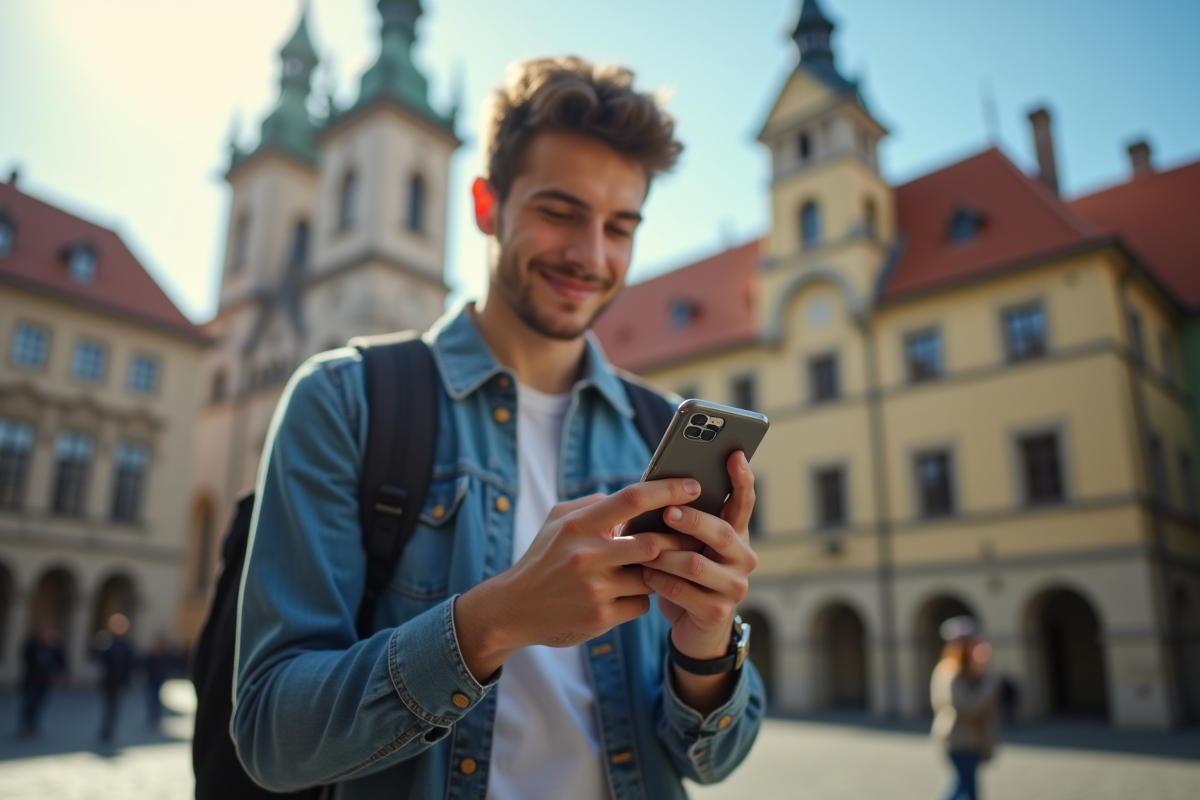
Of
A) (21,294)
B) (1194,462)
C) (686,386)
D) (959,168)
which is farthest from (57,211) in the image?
(1194,462)

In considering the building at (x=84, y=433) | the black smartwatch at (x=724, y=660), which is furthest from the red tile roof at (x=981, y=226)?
the building at (x=84, y=433)

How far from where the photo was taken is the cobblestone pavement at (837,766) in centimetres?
1048

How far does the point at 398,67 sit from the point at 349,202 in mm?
6020

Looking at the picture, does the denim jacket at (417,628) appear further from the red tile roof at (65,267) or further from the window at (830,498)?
the red tile roof at (65,267)

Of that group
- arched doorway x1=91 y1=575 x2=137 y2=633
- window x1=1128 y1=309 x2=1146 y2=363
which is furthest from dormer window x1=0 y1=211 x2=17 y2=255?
window x1=1128 y1=309 x2=1146 y2=363

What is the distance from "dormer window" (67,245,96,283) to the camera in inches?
1166

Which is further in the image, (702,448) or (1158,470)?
(1158,470)

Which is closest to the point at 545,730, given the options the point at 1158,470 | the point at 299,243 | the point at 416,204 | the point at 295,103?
the point at 1158,470

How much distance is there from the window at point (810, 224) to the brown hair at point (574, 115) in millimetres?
26408

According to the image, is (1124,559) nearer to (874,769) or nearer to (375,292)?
(874,769)

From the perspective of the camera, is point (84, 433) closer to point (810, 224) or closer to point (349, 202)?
point (349, 202)

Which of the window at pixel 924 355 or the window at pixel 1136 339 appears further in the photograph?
the window at pixel 924 355

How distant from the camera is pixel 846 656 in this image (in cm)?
2748

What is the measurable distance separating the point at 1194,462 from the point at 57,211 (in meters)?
36.9
